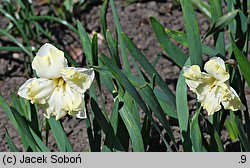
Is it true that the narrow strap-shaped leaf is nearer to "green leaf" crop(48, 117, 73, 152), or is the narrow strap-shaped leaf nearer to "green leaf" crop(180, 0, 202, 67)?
"green leaf" crop(180, 0, 202, 67)

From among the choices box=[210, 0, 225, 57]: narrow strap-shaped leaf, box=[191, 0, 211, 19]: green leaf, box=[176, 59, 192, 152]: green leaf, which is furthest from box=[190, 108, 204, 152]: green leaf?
box=[191, 0, 211, 19]: green leaf

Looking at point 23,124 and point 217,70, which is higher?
point 217,70

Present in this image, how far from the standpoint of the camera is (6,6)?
119 inches

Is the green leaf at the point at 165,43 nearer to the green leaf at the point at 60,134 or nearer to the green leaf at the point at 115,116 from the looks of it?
the green leaf at the point at 115,116

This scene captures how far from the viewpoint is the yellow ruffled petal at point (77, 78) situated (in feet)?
4.93

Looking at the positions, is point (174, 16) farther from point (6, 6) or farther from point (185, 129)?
point (185, 129)

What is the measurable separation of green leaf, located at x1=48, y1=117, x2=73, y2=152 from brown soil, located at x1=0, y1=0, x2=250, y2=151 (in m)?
0.50

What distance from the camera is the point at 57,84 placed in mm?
1575

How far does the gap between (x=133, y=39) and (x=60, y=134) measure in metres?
1.21

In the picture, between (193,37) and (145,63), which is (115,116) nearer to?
(145,63)

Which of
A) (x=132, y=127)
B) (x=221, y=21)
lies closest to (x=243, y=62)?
(x=221, y=21)

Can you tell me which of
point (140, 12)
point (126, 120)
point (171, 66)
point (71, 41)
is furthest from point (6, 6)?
point (126, 120)

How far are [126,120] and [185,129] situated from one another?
0.21 meters

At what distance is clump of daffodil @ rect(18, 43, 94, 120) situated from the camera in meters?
1.52
